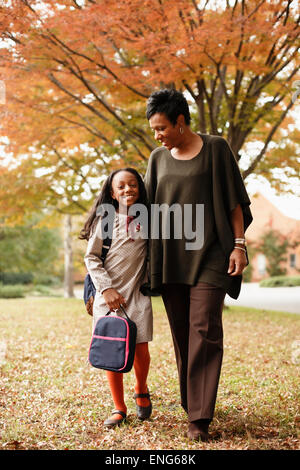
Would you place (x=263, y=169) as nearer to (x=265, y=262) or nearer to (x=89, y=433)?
(x=89, y=433)

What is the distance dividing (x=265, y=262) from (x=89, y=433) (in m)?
28.6

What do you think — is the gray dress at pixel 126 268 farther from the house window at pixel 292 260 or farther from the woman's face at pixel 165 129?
the house window at pixel 292 260

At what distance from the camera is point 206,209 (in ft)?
9.36

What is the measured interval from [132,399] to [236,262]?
1.62 metres

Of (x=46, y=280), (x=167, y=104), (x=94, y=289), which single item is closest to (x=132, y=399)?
(x=94, y=289)

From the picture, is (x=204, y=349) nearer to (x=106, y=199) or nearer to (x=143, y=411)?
(x=143, y=411)

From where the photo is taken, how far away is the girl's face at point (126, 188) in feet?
9.96

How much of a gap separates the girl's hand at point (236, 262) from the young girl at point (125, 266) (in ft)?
1.98

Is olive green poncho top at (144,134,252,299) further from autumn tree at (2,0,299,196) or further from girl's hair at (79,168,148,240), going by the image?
autumn tree at (2,0,299,196)

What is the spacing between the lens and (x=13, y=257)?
22875 mm

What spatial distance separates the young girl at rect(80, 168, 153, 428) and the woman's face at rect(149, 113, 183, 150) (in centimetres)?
34

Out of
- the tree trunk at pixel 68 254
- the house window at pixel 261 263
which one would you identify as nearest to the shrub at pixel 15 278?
the tree trunk at pixel 68 254

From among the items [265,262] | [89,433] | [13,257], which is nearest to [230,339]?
[89,433]

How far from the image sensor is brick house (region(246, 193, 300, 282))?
93.7 feet
